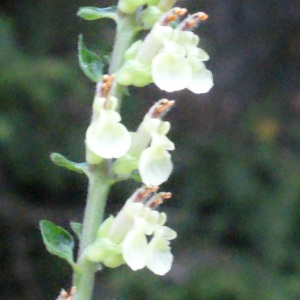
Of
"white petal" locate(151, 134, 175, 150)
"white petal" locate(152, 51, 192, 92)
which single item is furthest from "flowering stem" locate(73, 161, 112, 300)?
"white petal" locate(152, 51, 192, 92)

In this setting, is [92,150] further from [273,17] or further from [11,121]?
[273,17]

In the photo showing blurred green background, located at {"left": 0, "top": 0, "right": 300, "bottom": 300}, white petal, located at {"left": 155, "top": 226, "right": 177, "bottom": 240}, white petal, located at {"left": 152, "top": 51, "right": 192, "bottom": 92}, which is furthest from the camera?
blurred green background, located at {"left": 0, "top": 0, "right": 300, "bottom": 300}

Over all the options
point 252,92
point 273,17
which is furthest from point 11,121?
point 273,17

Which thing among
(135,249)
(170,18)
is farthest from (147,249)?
(170,18)

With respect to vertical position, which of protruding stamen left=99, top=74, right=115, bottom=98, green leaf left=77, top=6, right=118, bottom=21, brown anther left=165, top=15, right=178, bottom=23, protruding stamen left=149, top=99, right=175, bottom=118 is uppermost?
brown anther left=165, top=15, right=178, bottom=23

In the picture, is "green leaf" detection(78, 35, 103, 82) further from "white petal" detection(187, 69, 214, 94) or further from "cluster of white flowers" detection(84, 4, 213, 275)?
"white petal" detection(187, 69, 214, 94)

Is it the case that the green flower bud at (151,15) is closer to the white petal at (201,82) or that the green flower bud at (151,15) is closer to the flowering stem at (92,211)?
the white petal at (201,82)

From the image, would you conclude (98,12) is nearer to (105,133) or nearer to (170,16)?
(170,16)
